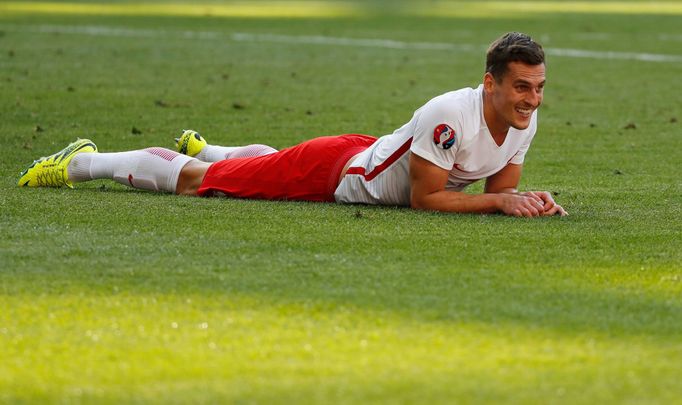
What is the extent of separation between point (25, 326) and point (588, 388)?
163 cm

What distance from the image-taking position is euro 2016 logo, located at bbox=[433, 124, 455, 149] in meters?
5.75

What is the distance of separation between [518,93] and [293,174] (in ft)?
3.91

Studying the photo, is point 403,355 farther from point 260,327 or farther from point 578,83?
point 578,83

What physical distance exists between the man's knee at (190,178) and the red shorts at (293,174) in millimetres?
86

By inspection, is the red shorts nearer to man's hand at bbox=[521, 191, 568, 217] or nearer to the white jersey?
the white jersey

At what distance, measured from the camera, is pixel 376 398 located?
10.9 feet

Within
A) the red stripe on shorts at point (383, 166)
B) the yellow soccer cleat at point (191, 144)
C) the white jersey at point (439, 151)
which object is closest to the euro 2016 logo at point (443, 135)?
the white jersey at point (439, 151)

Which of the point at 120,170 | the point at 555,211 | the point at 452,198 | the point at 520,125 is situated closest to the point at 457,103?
the point at 520,125

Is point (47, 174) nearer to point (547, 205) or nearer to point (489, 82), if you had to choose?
point (489, 82)

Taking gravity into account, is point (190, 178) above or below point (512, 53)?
below

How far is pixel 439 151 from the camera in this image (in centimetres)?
581

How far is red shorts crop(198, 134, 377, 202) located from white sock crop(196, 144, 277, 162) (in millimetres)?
405

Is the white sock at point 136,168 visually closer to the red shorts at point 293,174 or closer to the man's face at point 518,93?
the red shorts at point 293,174

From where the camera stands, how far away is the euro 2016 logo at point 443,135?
5754mm
